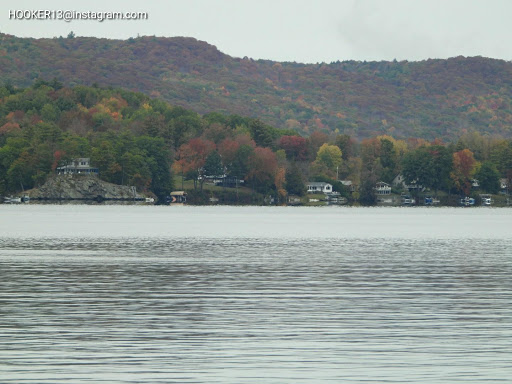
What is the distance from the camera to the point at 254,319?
32.6m

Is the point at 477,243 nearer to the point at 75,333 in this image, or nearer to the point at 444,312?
the point at 444,312

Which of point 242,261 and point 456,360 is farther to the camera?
point 242,261

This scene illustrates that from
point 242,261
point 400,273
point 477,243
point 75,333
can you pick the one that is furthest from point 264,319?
point 477,243

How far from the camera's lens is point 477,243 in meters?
85.2

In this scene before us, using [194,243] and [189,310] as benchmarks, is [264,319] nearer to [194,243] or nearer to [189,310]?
[189,310]

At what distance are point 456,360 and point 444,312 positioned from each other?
9.45 meters

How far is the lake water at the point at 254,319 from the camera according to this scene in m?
24.1

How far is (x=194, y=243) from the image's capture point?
82500 millimetres

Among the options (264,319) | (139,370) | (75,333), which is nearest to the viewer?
(139,370)

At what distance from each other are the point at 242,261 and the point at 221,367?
35.9m

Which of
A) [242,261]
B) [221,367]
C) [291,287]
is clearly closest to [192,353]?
[221,367]

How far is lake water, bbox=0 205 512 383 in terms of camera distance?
24078mm

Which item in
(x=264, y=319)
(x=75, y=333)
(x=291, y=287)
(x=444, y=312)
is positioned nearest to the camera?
(x=75, y=333)

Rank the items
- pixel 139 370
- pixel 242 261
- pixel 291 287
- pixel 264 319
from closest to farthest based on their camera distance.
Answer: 1. pixel 139 370
2. pixel 264 319
3. pixel 291 287
4. pixel 242 261
